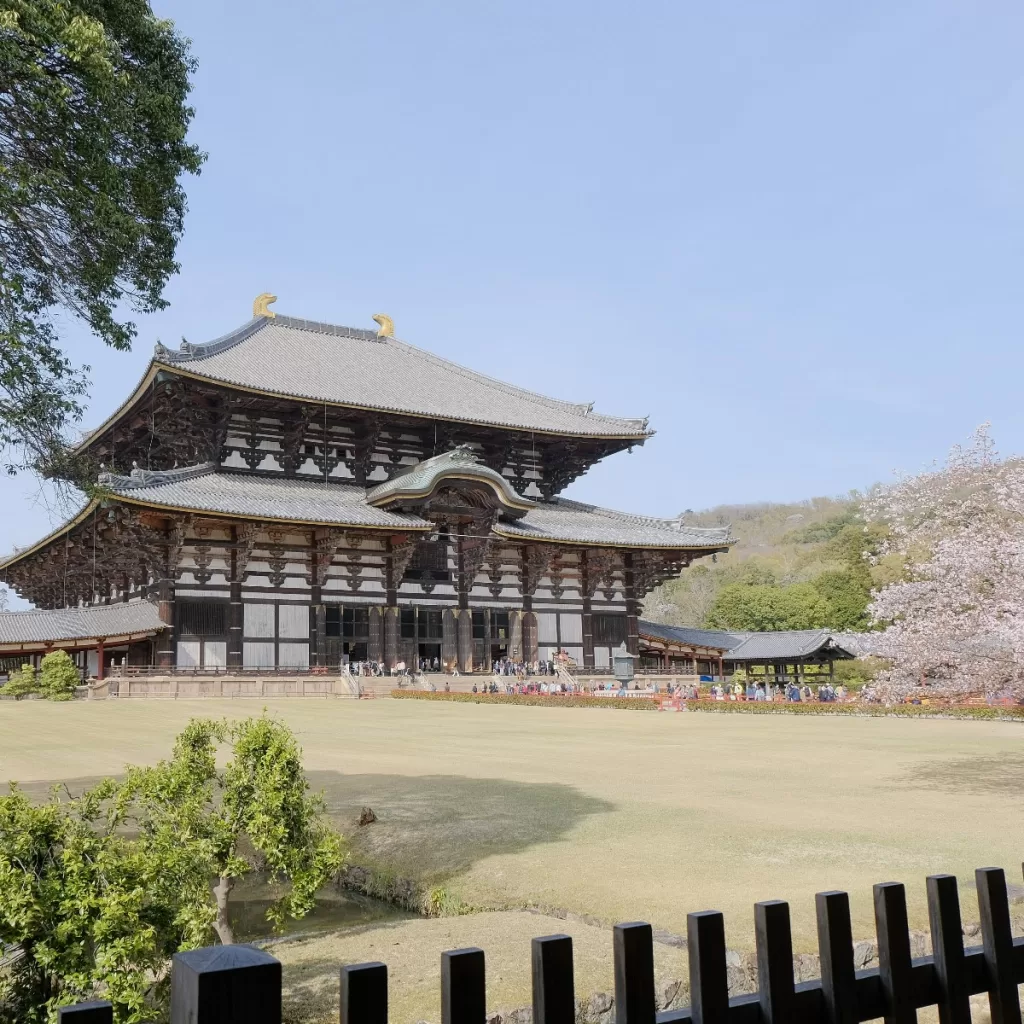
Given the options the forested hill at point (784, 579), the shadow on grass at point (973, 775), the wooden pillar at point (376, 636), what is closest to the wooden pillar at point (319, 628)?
the wooden pillar at point (376, 636)

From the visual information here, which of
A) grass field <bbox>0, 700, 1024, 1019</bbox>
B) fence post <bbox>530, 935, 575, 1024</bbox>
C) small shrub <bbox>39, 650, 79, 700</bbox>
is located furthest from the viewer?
small shrub <bbox>39, 650, 79, 700</bbox>

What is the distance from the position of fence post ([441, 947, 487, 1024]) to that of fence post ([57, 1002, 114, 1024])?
26.5 inches

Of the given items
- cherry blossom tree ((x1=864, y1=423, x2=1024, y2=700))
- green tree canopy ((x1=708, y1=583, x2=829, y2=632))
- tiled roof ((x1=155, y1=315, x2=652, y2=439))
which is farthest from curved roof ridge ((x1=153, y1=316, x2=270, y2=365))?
green tree canopy ((x1=708, y1=583, x2=829, y2=632))

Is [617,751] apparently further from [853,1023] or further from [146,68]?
[853,1023]

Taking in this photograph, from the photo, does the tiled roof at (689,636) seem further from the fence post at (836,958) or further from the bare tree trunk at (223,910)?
the fence post at (836,958)

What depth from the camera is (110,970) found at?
4.24 metres

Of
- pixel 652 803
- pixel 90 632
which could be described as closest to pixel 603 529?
pixel 90 632

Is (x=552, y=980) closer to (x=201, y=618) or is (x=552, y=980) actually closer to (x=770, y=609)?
(x=201, y=618)

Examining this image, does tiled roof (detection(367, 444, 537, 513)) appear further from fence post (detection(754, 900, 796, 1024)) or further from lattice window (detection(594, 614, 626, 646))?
fence post (detection(754, 900, 796, 1024))

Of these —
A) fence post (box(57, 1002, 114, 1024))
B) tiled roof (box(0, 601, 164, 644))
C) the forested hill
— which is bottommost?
fence post (box(57, 1002, 114, 1024))

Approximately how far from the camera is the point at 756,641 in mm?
49531

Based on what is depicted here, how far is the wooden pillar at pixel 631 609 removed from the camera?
136ft

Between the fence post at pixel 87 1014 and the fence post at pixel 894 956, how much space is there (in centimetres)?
206

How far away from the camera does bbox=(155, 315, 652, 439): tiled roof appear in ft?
121
